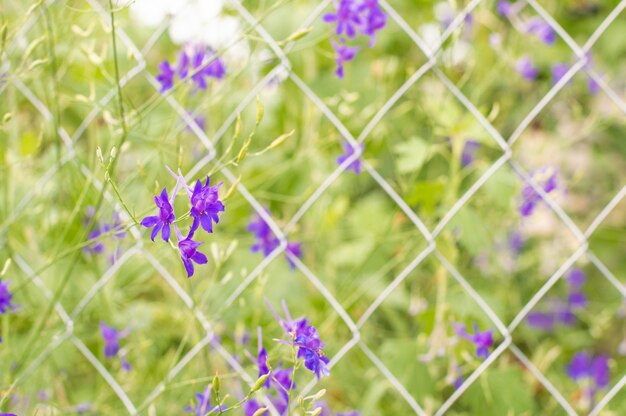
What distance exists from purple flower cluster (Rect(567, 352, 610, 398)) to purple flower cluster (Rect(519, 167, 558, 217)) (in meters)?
0.42

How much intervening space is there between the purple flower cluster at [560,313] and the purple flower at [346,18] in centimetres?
130

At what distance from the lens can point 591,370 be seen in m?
2.10

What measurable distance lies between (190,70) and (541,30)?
937 millimetres

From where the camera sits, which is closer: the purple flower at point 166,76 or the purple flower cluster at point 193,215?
the purple flower cluster at point 193,215

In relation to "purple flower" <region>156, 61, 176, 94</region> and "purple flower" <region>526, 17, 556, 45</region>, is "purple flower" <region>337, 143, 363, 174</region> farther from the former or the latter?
"purple flower" <region>526, 17, 556, 45</region>

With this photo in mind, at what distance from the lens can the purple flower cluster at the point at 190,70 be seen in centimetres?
145

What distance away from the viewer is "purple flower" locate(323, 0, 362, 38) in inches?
56.6

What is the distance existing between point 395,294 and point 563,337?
531 mm

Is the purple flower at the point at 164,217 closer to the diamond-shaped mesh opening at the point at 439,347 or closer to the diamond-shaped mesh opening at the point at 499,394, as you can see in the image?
the diamond-shaped mesh opening at the point at 439,347

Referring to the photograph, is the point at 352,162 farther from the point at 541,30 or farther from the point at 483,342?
the point at 541,30

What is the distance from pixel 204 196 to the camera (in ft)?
3.29

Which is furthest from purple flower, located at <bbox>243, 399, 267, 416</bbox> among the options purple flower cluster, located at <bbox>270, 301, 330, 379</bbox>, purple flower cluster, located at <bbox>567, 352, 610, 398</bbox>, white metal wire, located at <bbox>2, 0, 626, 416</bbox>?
purple flower cluster, located at <bbox>567, 352, 610, 398</bbox>

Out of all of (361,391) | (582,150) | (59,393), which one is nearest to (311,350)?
(59,393)

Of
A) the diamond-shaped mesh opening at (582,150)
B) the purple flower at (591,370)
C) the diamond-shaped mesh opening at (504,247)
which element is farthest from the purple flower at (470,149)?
the purple flower at (591,370)
